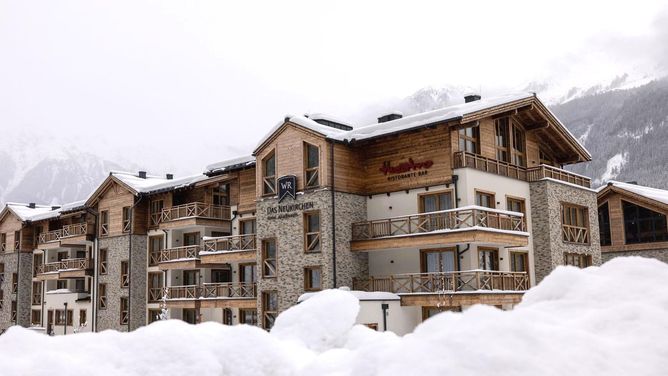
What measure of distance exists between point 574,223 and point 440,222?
9.54 meters

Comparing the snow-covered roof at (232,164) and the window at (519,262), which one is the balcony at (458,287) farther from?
the snow-covered roof at (232,164)

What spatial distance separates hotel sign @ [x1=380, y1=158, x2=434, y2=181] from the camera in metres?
27.7

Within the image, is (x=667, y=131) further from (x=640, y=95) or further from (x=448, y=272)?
(x=448, y=272)

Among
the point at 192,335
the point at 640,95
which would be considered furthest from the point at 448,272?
the point at 640,95

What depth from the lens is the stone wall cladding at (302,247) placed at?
28.3 metres

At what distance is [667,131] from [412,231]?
134300 mm

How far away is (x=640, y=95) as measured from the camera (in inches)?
6713

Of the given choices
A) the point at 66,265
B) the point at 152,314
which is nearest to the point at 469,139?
the point at 152,314

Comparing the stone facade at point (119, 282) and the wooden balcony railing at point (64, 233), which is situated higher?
the wooden balcony railing at point (64, 233)

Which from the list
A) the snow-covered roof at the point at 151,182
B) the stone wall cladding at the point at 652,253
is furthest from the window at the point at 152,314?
the stone wall cladding at the point at 652,253

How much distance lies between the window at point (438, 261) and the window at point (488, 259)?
1.09m

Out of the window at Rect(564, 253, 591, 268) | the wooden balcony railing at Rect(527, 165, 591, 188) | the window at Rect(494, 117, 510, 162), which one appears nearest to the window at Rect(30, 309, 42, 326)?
the window at Rect(494, 117, 510, 162)

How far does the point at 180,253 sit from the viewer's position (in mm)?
37344

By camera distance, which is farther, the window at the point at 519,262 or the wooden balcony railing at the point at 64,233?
the wooden balcony railing at the point at 64,233
